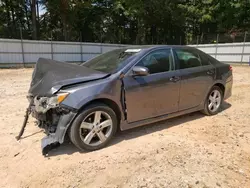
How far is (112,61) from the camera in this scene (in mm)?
3672

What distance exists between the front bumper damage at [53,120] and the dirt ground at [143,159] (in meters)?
0.25

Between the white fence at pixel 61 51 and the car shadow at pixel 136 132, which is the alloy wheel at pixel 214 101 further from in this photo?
the white fence at pixel 61 51

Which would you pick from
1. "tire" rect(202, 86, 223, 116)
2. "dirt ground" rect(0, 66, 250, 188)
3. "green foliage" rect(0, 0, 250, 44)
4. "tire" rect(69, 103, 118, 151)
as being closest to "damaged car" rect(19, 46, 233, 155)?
"tire" rect(69, 103, 118, 151)

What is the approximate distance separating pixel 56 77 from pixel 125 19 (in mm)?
28260

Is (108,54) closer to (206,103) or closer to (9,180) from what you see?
(206,103)

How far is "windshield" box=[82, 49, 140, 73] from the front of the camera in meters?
3.42

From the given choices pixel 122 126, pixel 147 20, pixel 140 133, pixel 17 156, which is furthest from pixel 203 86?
pixel 147 20

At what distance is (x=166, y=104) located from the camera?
12.3ft

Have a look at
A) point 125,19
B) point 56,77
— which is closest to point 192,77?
point 56,77

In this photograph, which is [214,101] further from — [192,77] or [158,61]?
[158,61]

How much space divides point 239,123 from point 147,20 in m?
25.2

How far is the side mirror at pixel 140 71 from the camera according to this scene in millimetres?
3234

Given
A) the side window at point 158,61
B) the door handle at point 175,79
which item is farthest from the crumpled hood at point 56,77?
the door handle at point 175,79

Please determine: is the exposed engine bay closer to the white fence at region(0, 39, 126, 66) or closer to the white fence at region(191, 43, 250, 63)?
the white fence at region(0, 39, 126, 66)
